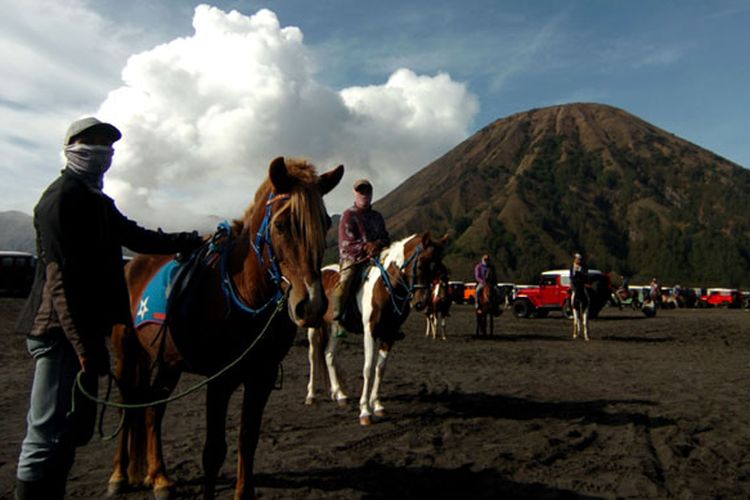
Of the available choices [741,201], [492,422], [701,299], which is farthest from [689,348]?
[741,201]

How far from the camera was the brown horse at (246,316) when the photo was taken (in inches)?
133

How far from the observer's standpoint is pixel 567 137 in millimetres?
194000

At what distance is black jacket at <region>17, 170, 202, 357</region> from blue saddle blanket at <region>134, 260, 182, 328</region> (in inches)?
27.5

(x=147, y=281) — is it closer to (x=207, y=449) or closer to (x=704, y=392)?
(x=207, y=449)

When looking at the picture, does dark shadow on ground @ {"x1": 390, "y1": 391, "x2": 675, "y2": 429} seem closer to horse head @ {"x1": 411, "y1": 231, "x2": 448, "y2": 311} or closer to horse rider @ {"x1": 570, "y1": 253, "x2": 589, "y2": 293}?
horse head @ {"x1": 411, "y1": 231, "x2": 448, "y2": 311}

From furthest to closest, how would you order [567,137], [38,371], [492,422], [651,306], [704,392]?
[567,137] < [651,306] < [704,392] < [492,422] < [38,371]

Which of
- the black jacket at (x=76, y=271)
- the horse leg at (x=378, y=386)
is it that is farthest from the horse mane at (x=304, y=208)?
the horse leg at (x=378, y=386)

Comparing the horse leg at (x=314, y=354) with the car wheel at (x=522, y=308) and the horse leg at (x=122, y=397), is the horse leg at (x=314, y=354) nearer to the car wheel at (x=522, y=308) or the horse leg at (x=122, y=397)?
the horse leg at (x=122, y=397)

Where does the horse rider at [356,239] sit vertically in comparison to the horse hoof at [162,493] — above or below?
above

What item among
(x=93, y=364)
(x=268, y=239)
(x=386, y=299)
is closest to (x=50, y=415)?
(x=93, y=364)

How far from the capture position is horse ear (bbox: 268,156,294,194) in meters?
3.40

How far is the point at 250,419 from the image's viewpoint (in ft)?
12.6

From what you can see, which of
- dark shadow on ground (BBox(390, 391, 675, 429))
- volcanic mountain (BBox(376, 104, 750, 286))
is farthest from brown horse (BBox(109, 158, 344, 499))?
volcanic mountain (BBox(376, 104, 750, 286))

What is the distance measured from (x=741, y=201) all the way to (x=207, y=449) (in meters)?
174
